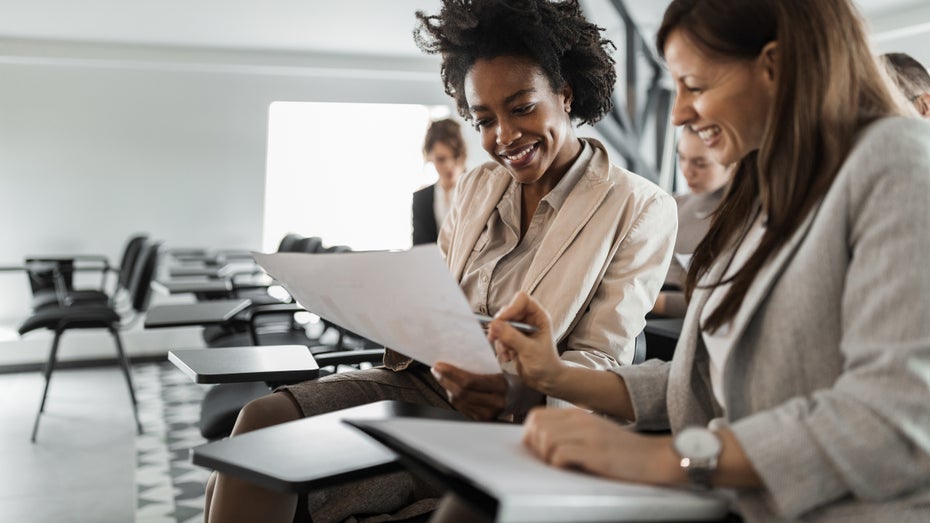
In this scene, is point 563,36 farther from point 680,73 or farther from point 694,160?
point 694,160

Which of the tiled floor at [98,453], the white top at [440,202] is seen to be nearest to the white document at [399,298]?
the tiled floor at [98,453]

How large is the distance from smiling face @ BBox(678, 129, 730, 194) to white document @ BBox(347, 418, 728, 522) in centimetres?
→ 279

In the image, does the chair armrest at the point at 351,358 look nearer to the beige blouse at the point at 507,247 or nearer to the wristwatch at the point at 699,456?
the beige blouse at the point at 507,247

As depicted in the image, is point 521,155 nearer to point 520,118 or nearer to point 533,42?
point 520,118

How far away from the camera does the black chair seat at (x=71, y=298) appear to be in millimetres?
5422

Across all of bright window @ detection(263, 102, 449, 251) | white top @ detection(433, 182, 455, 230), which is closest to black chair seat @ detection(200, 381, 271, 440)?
white top @ detection(433, 182, 455, 230)

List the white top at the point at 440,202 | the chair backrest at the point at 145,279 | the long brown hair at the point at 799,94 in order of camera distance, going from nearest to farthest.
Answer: the long brown hair at the point at 799,94 → the white top at the point at 440,202 → the chair backrest at the point at 145,279

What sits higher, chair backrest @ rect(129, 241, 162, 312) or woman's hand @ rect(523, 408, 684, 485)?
woman's hand @ rect(523, 408, 684, 485)

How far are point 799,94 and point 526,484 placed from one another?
55 cm

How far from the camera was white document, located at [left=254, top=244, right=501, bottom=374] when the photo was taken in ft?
3.43

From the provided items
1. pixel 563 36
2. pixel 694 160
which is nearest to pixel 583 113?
pixel 563 36

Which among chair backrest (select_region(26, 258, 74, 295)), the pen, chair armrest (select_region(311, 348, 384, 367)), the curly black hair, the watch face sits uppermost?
the curly black hair

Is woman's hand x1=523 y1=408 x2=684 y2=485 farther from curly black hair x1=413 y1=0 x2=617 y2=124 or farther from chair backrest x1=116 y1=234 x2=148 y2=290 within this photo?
chair backrest x1=116 y1=234 x2=148 y2=290

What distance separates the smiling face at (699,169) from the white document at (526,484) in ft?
9.17
